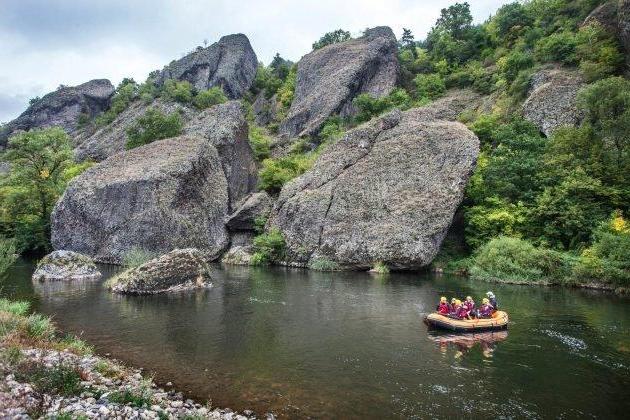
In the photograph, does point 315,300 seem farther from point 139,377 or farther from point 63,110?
point 63,110

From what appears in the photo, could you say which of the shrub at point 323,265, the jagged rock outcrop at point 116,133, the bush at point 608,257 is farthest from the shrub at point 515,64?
the jagged rock outcrop at point 116,133

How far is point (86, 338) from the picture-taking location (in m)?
18.6

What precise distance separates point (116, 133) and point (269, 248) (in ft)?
175

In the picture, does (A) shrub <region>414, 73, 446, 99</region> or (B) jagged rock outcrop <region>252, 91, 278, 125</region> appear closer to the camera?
(A) shrub <region>414, 73, 446, 99</region>

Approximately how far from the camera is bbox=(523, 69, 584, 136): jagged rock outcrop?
159 ft

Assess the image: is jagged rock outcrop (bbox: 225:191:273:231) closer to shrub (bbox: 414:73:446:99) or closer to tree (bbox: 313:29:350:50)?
shrub (bbox: 414:73:446:99)

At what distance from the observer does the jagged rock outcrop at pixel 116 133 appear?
82.1 metres

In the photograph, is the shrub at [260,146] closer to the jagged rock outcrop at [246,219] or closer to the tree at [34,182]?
the jagged rock outcrop at [246,219]

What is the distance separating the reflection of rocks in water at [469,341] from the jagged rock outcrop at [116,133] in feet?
229

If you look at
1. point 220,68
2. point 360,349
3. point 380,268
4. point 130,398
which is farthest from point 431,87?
point 130,398

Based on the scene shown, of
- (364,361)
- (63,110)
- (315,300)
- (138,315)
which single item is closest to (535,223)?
(315,300)

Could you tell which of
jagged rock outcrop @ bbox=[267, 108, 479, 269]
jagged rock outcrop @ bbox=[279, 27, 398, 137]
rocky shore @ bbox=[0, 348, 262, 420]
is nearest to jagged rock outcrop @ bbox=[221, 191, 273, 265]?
jagged rock outcrop @ bbox=[267, 108, 479, 269]

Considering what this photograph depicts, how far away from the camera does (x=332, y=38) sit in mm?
105750

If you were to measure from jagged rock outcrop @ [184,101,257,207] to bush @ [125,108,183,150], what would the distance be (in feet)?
7.17
